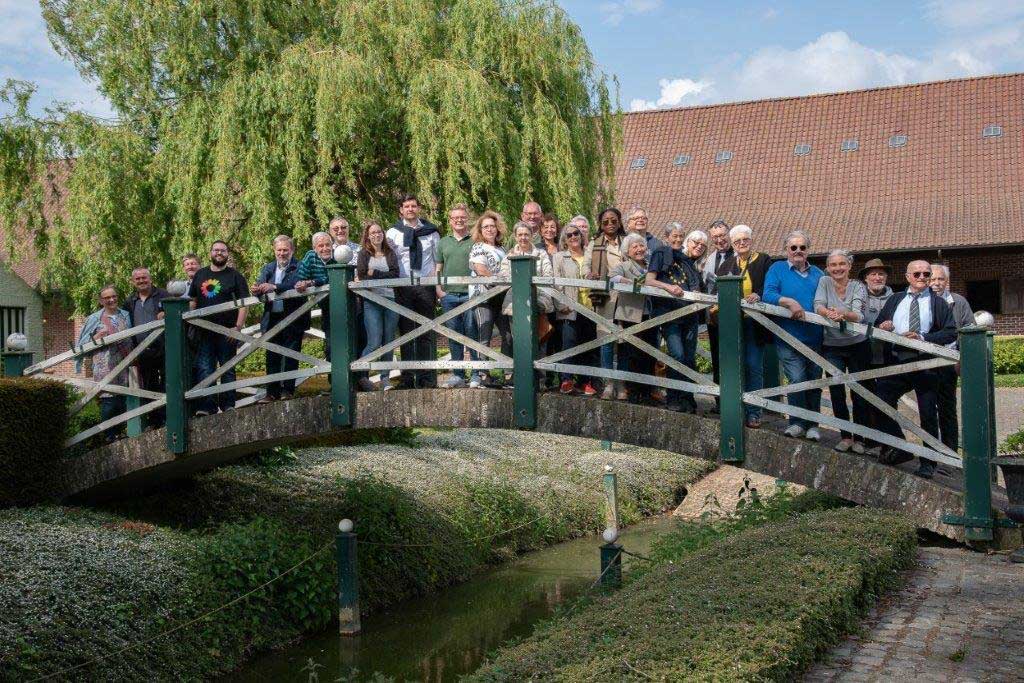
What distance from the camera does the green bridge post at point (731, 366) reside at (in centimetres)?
757

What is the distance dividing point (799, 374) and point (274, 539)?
5.33 meters

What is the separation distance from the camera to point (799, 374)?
7.61 m

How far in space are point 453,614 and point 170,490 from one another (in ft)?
10.8

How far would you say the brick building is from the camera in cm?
2398

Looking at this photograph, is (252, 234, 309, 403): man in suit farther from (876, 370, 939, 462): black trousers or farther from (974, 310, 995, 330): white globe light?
(974, 310, 995, 330): white globe light

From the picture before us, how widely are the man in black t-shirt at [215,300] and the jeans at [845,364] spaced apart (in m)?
4.64

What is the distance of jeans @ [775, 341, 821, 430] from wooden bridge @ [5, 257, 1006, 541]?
181 mm

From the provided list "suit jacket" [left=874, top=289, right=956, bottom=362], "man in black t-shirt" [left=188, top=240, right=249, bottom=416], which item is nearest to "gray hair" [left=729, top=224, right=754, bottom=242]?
"suit jacket" [left=874, top=289, right=956, bottom=362]

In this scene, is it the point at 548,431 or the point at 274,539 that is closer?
the point at 548,431

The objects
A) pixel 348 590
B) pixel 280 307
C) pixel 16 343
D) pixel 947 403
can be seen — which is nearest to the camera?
pixel 947 403

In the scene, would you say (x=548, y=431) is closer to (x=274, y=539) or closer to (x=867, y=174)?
(x=274, y=539)

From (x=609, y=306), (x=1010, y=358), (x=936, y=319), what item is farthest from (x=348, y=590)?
(x=1010, y=358)

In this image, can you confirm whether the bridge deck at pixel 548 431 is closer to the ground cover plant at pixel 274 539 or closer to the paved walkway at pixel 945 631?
the paved walkway at pixel 945 631

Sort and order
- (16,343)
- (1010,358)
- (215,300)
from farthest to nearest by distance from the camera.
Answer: (1010,358)
(16,343)
(215,300)
